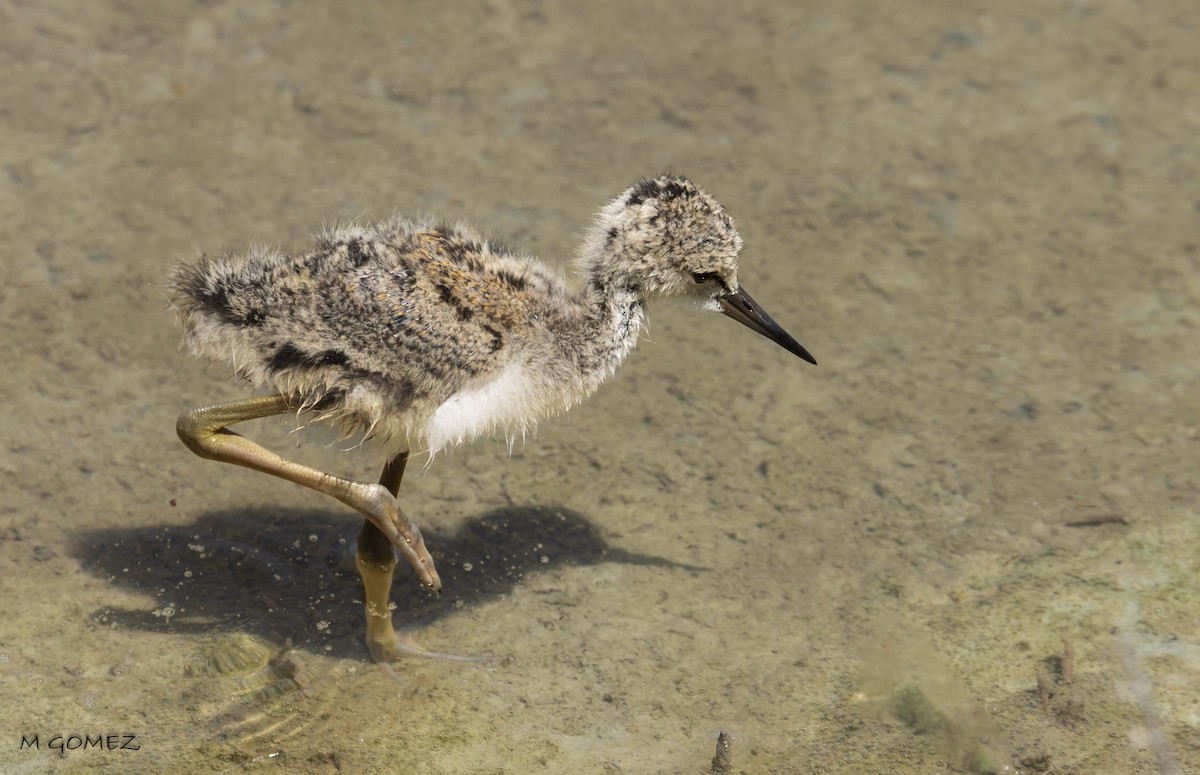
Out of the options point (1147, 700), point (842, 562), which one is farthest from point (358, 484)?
point (1147, 700)

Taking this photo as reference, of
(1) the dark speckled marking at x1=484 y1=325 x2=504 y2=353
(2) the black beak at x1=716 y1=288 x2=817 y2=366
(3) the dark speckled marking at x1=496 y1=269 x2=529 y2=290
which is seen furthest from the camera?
(2) the black beak at x1=716 y1=288 x2=817 y2=366

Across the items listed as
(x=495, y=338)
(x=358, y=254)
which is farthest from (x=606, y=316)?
(x=358, y=254)

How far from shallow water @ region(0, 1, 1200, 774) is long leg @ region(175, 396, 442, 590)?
38cm

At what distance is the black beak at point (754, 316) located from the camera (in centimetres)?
420

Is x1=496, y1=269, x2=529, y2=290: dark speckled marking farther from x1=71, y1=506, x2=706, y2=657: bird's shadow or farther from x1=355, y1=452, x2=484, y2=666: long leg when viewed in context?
x1=71, y1=506, x2=706, y2=657: bird's shadow

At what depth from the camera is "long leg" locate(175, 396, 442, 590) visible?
3773mm

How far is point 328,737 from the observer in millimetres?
3629

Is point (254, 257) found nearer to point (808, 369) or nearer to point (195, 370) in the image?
point (195, 370)

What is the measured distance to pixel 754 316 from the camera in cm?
421

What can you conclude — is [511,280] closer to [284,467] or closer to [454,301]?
[454,301]

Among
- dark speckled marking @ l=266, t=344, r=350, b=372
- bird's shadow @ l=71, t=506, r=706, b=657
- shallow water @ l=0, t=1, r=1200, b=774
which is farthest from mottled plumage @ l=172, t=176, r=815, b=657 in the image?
shallow water @ l=0, t=1, r=1200, b=774

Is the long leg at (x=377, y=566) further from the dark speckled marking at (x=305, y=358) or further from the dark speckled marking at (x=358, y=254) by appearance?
the dark speckled marking at (x=358, y=254)

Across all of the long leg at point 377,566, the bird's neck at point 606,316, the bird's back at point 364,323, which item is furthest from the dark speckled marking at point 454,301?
the long leg at point 377,566

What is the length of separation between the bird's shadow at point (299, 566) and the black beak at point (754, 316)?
0.72m
